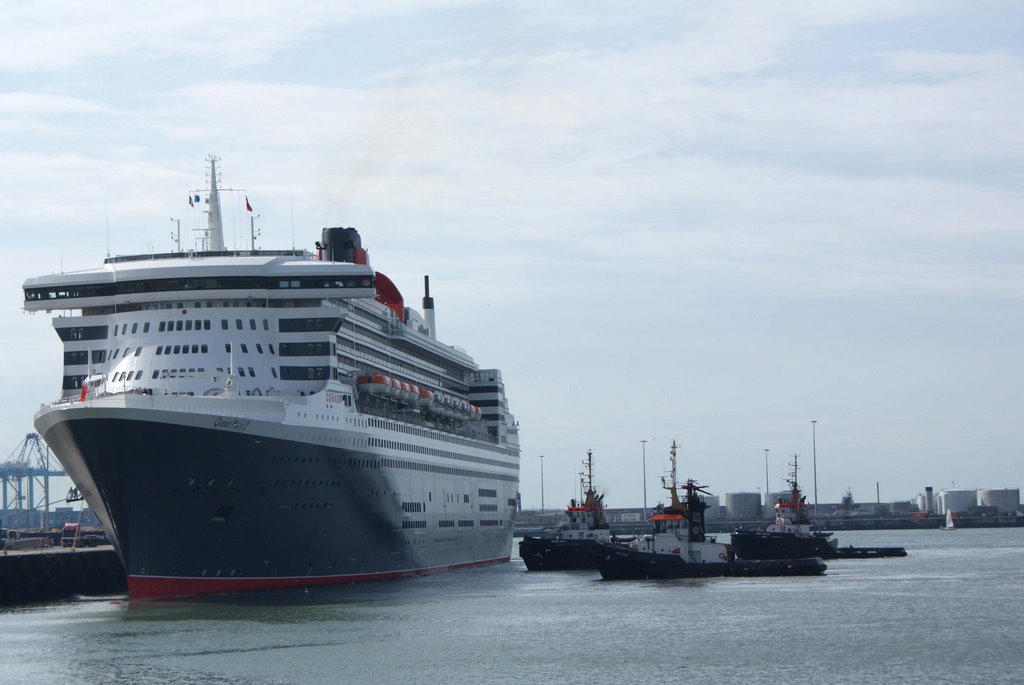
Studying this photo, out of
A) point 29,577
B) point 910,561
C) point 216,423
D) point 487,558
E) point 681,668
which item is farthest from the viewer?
point 910,561

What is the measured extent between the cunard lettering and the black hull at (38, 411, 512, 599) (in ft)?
0.79

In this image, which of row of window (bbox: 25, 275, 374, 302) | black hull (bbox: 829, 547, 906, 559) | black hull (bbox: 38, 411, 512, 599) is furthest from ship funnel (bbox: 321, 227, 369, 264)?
black hull (bbox: 829, 547, 906, 559)

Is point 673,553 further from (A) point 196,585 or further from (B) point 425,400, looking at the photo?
(A) point 196,585

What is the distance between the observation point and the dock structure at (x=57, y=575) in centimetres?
7088

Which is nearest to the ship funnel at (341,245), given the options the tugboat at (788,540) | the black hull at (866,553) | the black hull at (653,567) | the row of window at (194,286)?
the row of window at (194,286)

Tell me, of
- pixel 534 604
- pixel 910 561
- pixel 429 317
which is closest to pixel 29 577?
pixel 534 604

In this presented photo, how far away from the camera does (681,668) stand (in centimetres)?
4312

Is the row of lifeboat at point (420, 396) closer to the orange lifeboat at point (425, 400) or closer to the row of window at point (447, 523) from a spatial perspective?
the orange lifeboat at point (425, 400)

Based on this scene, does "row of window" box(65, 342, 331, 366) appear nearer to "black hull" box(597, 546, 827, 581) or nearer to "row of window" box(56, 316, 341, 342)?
"row of window" box(56, 316, 341, 342)

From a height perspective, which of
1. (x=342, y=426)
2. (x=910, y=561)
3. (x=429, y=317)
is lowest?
(x=910, y=561)

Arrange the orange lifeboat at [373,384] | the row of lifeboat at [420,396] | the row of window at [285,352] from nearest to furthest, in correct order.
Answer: the row of window at [285,352] → the orange lifeboat at [373,384] → the row of lifeboat at [420,396]

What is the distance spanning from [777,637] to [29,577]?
39123 mm

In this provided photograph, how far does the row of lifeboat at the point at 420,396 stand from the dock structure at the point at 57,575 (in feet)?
53.0

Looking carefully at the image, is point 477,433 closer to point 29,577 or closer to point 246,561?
point 29,577
